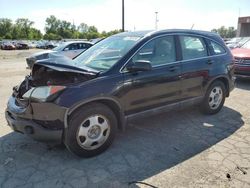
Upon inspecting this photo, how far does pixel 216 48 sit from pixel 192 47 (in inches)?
29.0

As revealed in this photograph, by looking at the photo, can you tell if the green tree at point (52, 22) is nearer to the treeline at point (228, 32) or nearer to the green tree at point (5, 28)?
the green tree at point (5, 28)

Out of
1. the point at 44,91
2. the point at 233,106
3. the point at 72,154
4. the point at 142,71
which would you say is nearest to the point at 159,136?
the point at 142,71

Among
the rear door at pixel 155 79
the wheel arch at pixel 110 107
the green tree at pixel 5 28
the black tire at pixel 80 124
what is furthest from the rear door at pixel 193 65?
the green tree at pixel 5 28

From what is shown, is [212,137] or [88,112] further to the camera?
[212,137]

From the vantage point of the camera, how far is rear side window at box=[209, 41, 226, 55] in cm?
484

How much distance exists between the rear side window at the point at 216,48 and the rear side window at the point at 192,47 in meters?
0.22

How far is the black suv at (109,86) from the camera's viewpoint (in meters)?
3.07

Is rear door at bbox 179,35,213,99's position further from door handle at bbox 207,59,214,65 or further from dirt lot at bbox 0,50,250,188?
dirt lot at bbox 0,50,250,188

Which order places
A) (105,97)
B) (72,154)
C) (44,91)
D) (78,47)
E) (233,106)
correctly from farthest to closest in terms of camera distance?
(78,47), (233,106), (72,154), (105,97), (44,91)

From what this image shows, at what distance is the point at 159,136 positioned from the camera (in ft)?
13.4

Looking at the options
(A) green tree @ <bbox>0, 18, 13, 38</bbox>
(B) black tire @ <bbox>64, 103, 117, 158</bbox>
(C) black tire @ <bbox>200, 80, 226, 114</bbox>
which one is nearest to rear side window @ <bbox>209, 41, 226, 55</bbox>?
(C) black tire @ <bbox>200, 80, 226, 114</bbox>

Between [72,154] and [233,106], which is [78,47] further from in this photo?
[72,154]

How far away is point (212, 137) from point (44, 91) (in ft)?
8.98

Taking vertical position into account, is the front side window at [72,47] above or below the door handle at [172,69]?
above
